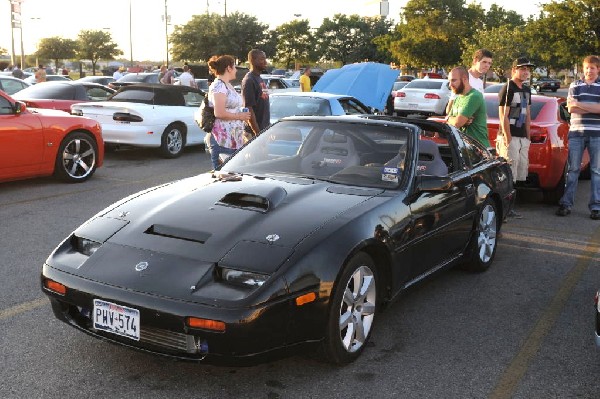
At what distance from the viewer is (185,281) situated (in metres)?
3.25

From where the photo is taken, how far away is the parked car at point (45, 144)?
834 centimetres

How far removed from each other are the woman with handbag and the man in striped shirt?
3.79 metres

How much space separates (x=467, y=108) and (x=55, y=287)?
4856mm

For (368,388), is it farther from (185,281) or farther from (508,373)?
(185,281)

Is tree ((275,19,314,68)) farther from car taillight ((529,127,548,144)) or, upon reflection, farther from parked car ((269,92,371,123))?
car taillight ((529,127,548,144))

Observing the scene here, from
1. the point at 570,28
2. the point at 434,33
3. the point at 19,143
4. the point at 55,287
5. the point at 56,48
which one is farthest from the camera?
the point at 56,48

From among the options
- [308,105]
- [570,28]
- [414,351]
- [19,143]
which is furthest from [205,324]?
[570,28]

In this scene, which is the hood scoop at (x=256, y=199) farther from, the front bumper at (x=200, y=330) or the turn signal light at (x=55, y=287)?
the turn signal light at (x=55, y=287)

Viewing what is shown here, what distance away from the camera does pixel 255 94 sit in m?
7.86

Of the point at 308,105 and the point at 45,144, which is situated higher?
the point at 308,105

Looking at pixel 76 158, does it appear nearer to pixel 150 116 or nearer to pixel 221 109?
pixel 150 116

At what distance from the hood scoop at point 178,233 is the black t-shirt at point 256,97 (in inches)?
170

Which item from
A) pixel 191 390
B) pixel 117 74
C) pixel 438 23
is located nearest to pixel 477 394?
pixel 191 390

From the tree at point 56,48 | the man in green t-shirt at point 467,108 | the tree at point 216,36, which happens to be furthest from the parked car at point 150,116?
the tree at point 56,48
